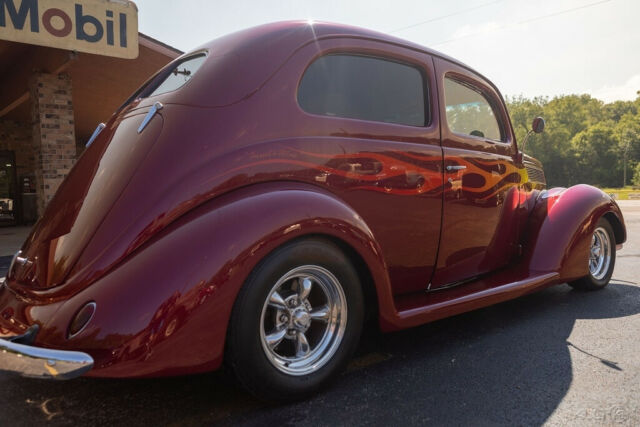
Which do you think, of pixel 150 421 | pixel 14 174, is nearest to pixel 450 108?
pixel 150 421

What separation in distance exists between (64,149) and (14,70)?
2.51m

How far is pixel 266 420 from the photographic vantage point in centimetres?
183

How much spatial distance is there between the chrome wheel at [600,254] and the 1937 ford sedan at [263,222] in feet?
4.19

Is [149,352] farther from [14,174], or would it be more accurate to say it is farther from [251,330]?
[14,174]

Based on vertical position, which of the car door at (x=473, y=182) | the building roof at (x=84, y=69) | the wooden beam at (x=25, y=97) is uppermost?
the building roof at (x=84, y=69)

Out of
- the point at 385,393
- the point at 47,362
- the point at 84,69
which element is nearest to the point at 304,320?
the point at 385,393

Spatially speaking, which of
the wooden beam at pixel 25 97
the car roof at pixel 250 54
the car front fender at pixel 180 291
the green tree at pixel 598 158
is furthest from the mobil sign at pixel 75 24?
the green tree at pixel 598 158

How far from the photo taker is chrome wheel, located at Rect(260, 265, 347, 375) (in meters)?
1.96

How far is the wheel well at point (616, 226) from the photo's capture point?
3982 mm

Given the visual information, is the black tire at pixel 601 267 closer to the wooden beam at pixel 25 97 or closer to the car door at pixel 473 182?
the car door at pixel 473 182

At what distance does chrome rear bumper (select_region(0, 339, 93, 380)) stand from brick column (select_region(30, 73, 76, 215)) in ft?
22.7

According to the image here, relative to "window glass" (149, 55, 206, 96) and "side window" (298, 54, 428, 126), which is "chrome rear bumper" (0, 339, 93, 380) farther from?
"side window" (298, 54, 428, 126)

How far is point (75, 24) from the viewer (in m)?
6.86

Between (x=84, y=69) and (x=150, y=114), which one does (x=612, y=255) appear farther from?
(x=84, y=69)
